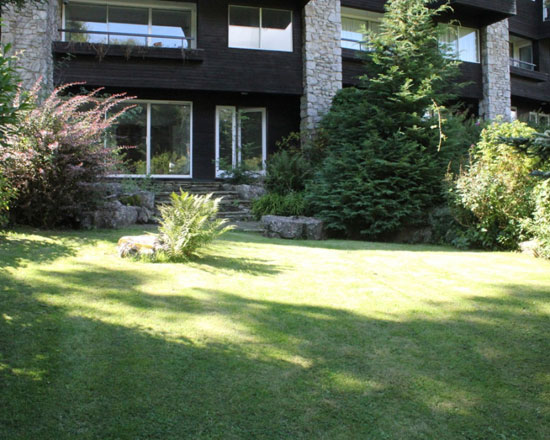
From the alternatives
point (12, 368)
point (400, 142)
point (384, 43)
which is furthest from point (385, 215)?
point (12, 368)

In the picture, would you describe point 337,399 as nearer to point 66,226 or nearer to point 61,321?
point 61,321

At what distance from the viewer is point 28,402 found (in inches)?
101

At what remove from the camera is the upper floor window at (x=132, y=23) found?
13.9 m

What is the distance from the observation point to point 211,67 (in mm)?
14008

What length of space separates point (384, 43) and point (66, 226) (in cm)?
790

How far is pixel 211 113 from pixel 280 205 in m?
5.82

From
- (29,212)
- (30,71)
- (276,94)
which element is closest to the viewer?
(29,212)

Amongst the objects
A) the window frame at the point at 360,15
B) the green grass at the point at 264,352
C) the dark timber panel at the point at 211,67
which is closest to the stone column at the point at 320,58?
the dark timber panel at the point at 211,67

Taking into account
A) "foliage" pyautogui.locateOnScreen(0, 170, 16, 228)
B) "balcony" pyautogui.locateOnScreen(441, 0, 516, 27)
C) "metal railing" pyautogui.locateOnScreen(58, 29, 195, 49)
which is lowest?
"foliage" pyautogui.locateOnScreen(0, 170, 16, 228)

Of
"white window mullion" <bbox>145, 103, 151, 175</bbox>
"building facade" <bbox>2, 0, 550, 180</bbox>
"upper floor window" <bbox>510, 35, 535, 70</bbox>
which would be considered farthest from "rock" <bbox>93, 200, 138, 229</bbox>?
"upper floor window" <bbox>510, 35, 535, 70</bbox>

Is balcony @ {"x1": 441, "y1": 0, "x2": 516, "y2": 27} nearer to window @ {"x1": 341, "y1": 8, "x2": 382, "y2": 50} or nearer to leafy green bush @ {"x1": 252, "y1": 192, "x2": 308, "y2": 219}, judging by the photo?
window @ {"x1": 341, "y1": 8, "x2": 382, "y2": 50}

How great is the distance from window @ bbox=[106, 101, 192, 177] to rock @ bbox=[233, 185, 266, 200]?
3016 mm

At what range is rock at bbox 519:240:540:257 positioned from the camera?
Answer: 712cm

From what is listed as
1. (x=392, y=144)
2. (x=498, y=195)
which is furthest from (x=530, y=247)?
(x=392, y=144)
